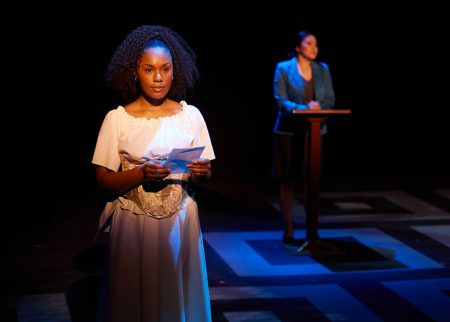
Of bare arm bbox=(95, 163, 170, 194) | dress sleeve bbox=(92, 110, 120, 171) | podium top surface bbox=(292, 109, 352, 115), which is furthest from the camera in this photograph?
podium top surface bbox=(292, 109, 352, 115)

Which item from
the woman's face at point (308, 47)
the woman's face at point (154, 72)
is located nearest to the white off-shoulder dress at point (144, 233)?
the woman's face at point (154, 72)

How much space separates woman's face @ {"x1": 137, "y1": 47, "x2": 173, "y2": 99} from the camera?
123 inches

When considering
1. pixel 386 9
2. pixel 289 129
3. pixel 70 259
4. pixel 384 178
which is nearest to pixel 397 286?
pixel 289 129

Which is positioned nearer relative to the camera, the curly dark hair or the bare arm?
the bare arm

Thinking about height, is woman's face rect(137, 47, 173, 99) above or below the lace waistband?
above

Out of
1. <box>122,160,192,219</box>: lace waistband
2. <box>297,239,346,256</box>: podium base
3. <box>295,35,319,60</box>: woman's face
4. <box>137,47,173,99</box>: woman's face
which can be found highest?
<box>295,35,319,60</box>: woman's face

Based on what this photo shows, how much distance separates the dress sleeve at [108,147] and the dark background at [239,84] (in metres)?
4.95

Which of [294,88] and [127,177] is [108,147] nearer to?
[127,177]

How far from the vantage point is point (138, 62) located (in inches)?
124

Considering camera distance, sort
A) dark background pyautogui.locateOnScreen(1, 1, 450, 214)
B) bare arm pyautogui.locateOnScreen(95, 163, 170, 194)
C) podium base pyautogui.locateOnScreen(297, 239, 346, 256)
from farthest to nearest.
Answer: dark background pyautogui.locateOnScreen(1, 1, 450, 214), podium base pyautogui.locateOnScreen(297, 239, 346, 256), bare arm pyautogui.locateOnScreen(95, 163, 170, 194)

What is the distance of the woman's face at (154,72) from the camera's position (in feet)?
10.3

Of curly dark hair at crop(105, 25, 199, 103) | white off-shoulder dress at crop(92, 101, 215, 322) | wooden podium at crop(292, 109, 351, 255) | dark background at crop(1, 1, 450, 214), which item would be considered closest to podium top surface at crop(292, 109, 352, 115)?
wooden podium at crop(292, 109, 351, 255)

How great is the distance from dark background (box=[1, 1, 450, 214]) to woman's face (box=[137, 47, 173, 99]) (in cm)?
501

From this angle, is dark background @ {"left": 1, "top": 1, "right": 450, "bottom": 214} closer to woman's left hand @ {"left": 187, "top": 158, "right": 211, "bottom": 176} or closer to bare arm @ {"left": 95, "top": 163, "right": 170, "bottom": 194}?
bare arm @ {"left": 95, "top": 163, "right": 170, "bottom": 194}
